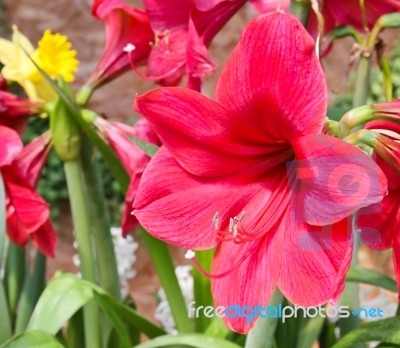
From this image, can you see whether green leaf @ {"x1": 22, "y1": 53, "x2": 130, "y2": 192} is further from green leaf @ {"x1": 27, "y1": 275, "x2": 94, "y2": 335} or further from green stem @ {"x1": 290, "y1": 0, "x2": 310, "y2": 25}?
green stem @ {"x1": 290, "y1": 0, "x2": 310, "y2": 25}

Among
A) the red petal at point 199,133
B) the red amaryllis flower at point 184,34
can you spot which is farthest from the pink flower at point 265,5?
the red petal at point 199,133

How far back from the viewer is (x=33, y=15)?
278 centimetres

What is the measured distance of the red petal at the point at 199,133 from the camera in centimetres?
43

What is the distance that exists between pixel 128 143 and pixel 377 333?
0.28 meters

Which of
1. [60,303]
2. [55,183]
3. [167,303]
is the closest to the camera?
[60,303]

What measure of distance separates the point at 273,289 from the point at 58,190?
221 cm

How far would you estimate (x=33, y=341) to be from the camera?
60 cm

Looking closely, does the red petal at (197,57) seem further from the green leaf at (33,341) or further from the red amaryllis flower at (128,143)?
the green leaf at (33,341)

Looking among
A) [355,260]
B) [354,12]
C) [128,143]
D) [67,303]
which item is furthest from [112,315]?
[354,12]

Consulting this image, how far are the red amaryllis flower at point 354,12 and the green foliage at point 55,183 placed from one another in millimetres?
1832

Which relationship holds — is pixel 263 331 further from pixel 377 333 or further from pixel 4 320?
pixel 4 320

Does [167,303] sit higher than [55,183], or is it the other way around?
[167,303]

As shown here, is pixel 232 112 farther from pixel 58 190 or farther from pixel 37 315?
pixel 58 190

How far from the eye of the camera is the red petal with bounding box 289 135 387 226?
1.29 ft
